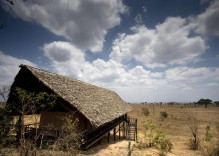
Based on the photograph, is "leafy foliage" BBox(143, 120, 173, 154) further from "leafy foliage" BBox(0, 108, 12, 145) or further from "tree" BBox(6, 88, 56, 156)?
"leafy foliage" BBox(0, 108, 12, 145)

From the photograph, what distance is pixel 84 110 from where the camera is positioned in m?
12.9

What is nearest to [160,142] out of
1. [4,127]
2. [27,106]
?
[27,106]

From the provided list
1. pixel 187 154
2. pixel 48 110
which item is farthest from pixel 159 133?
pixel 48 110

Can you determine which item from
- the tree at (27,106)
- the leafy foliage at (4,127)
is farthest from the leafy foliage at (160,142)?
the leafy foliage at (4,127)

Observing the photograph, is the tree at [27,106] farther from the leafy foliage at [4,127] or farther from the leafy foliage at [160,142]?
the leafy foliage at [160,142]

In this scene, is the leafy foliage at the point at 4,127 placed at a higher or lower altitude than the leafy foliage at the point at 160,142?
higher

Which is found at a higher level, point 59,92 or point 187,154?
point 59,92

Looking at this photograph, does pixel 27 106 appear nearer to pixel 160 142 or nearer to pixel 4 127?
pixel 4 127

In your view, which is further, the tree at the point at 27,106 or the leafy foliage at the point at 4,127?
the leafy foliage at the point at 4,127

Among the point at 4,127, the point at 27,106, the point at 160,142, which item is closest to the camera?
the point at 4,127

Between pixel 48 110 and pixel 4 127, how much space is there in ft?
14.3

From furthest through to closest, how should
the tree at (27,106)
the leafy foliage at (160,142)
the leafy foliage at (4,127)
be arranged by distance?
the leafy foliage at (160,142), the leafy foliage at (4,127), the tree at (27,106)

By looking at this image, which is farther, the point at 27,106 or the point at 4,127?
the point at 27,106

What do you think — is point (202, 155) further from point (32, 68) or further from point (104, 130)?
point (32, 68)
